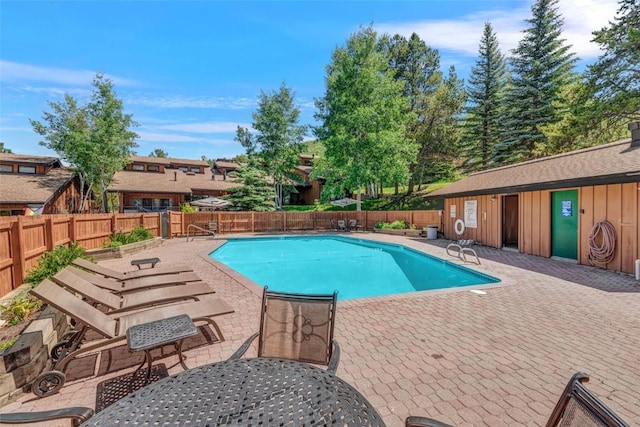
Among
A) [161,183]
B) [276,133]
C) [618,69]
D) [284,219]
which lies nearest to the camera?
[618,69]

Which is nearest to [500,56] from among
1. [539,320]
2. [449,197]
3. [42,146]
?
[449,197]

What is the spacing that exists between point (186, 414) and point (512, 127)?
87.6 feet

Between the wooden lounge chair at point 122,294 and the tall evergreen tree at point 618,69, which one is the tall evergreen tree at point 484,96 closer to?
the tall evergreen tree at point 618,69

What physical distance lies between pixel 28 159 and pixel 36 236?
24.9 metres

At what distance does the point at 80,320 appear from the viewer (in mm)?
3145

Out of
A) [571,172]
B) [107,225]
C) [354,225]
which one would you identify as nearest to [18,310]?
[107,225]

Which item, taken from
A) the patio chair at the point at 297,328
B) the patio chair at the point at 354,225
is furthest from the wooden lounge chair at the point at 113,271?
the patio chair at the point at 354,225

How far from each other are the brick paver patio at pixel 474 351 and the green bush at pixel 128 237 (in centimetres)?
770

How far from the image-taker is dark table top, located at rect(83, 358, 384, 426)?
1.55 m

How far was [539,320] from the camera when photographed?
15.4 ft

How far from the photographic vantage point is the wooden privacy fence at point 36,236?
547 centimetres

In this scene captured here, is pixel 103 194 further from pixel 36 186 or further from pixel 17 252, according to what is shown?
pixel 17 252

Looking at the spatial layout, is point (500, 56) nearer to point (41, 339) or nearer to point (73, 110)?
point (41, 339)

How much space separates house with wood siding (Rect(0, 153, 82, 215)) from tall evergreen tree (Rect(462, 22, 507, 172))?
32.7 m
